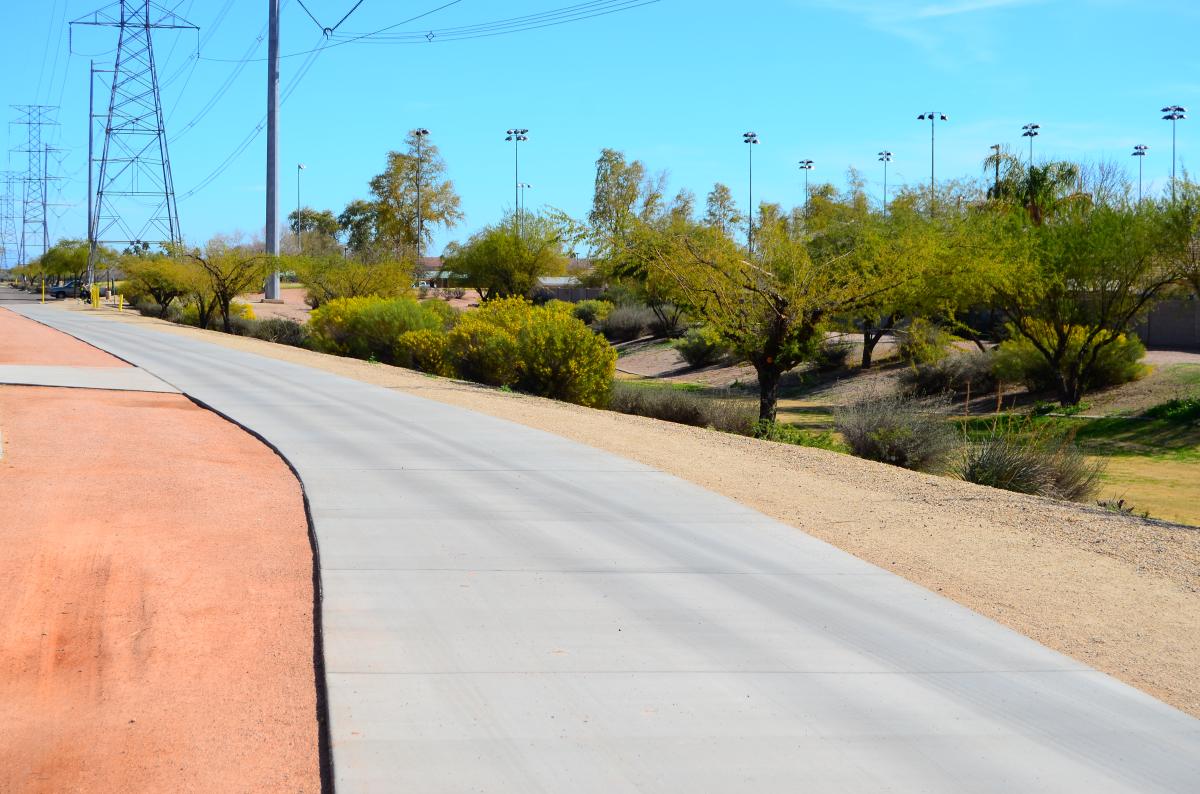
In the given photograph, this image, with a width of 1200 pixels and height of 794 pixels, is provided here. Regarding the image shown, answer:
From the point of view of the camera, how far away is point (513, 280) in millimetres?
67250

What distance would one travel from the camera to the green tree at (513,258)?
2603 inches

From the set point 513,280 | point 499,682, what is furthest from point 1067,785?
point 513,280

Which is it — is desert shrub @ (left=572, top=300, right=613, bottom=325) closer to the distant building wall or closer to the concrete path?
the distant building wall

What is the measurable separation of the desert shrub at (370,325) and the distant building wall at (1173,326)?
2696 cm

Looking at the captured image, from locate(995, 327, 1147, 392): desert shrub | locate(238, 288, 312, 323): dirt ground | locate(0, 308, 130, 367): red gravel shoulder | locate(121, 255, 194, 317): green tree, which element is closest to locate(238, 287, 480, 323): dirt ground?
locate(238, 288, 312, 323): dirt ground

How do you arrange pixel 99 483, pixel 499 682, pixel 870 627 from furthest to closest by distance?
1. pixel 99 483
2. pixel 870 627
3. pixel 499 682


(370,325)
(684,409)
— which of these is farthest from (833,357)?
(684,409)

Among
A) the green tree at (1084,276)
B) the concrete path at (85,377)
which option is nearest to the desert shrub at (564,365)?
the concrete path at (85,377)

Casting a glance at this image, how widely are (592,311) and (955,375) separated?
3180 centimetres

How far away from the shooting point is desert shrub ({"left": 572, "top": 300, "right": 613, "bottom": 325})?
213 ft

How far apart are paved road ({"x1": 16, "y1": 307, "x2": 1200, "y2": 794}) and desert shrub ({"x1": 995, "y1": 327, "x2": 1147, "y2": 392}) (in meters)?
28.1

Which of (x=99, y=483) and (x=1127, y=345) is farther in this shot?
(x=1127, y=345)

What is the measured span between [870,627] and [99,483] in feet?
23.6

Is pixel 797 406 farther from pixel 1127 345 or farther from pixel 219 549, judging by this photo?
pixel 219 549
